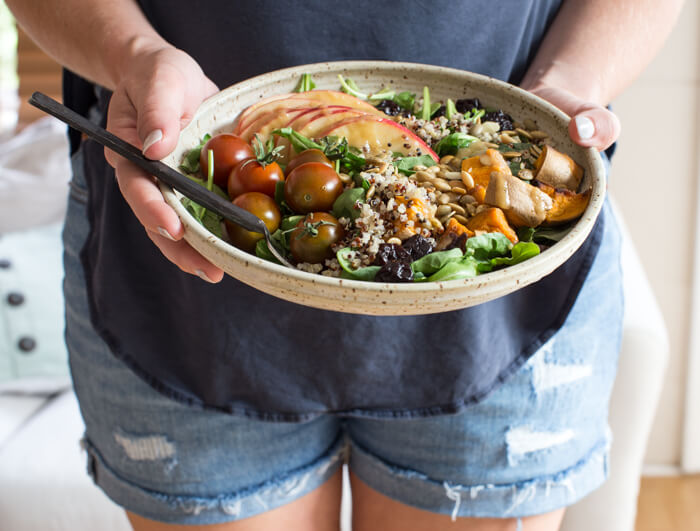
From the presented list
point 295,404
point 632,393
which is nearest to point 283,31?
point 295,404

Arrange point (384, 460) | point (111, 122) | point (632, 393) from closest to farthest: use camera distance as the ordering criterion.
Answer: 1. point (111, 122)
2. point (384, 460)
3. point (632, 393)

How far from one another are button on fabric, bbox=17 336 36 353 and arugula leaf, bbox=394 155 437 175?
1510 millimetres

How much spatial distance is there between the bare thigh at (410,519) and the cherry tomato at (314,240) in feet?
1.66

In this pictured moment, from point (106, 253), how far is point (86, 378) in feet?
0.66

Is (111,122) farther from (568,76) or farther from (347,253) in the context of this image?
(568,76)

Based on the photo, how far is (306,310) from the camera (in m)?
0.91

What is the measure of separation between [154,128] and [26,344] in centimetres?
145

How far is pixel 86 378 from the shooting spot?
1.02m

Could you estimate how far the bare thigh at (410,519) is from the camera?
3.25 ft

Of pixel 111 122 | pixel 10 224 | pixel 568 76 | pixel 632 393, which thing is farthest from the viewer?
pixel 10 224

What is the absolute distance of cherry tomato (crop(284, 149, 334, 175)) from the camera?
2.44 ft

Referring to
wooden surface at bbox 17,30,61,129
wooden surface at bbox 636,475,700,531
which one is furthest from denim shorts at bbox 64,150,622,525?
wooden surface at bbox 17,30,61,129

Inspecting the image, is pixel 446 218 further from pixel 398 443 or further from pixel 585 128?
pixel 398 443

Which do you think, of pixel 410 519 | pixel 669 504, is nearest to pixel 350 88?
pixel 410 519
